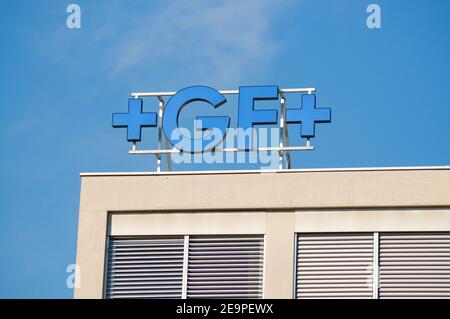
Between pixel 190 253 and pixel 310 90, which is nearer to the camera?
pixel 190 253

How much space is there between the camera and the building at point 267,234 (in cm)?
3419

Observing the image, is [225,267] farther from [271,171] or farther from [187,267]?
[271,171]

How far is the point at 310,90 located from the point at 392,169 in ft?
14.2

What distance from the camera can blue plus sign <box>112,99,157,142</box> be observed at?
124ft

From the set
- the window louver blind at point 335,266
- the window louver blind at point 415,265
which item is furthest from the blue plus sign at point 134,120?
the window louver blind at point 415,265

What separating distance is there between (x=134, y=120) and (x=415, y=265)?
9813mm

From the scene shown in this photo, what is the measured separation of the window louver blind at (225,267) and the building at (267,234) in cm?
3

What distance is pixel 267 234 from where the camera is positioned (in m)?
35.1

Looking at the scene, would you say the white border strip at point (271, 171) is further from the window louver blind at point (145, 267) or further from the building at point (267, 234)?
the window louver blind at point (145, 267)

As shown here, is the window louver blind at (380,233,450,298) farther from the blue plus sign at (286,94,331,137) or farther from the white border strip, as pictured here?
the blue plus sign at (286,94,331,137)

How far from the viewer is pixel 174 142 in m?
37.4

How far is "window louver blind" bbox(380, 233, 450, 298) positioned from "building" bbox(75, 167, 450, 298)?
0.09ft
